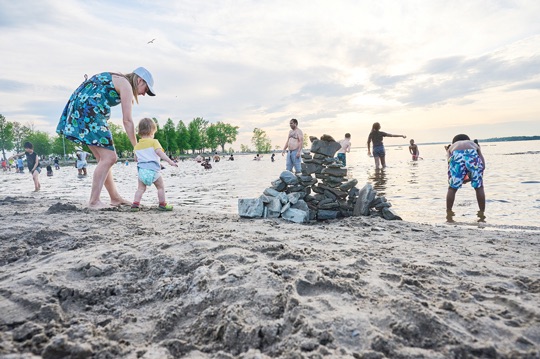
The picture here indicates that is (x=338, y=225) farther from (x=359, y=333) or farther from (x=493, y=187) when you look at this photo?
(x=493, y=187)

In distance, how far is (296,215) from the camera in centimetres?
465

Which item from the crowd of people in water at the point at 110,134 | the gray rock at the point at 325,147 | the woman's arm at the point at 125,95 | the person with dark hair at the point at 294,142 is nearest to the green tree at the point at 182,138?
the person with dark hair at the point at 294,142

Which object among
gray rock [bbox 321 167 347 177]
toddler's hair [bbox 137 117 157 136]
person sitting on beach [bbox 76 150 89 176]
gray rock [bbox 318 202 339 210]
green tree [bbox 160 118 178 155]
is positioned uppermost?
green tree [bbox 160 118 178 155]

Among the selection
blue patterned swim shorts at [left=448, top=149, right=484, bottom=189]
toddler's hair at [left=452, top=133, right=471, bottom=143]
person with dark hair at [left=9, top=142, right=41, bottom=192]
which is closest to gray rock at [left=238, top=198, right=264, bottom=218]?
blue patterned swim shorts at [left=448, top=149, right=484, bottom=189]

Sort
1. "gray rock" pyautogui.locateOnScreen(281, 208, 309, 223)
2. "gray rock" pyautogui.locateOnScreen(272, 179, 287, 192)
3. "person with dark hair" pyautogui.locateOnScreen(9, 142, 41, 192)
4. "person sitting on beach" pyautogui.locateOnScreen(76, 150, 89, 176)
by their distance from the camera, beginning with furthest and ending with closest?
"person sitting on beach" pyautogui.locateOnScreen(76, 150, 89, 176) < "person with dark hair" pyautogui.locateOnScreen(9, 142, 41, 192) < "gray rock" pyautogui.locateOnScreen(272, 179, 287, 192) < "gray rock" pyautogui.locateOnScreen(281, 208, 309, 223)

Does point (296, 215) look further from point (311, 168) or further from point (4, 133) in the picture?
point (4, 133)

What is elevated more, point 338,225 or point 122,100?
point 122,100

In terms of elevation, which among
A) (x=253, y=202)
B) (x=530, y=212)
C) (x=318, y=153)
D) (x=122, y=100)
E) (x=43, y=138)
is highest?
(x=43, y=138)

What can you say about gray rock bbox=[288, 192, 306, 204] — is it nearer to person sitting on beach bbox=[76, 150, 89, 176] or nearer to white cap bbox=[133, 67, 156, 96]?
white cap bbox=[133, 67, 156, 96]

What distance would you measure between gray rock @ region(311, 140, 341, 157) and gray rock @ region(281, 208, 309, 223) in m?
1.23

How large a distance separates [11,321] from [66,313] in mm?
255

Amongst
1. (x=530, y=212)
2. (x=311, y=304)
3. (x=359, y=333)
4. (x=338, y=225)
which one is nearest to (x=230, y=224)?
(x=338, y=225)

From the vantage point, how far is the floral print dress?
16.2 feet

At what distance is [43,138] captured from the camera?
302 feet
